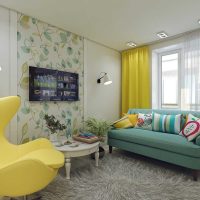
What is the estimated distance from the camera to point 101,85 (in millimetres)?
3760

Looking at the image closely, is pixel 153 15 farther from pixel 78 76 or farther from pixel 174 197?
pixel 174 197

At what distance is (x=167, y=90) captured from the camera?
3783 millimetres

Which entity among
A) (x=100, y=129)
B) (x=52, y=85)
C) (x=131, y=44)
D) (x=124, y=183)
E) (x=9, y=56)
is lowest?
(x=124, y=183)

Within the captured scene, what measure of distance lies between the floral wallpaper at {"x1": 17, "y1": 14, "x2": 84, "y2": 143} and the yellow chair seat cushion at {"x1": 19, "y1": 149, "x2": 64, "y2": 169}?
0.71 m

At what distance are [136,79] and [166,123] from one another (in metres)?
1.39

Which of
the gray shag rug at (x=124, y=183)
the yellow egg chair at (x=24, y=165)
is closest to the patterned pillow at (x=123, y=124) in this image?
the gray shag rug at (x=124, y=183)

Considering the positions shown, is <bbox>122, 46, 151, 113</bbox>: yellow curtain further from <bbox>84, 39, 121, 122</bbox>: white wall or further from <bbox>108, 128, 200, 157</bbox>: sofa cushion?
<bbox>108, 128, 200, 157</bbox>: sofa cushion

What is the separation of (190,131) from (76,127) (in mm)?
1958

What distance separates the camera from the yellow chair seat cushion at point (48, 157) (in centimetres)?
169

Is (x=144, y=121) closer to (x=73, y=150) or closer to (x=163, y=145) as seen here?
(x=163, y=145)

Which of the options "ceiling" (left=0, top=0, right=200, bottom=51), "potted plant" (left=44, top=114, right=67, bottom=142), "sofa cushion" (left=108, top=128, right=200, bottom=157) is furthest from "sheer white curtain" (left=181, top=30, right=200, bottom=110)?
"potted plant" (left=44, top=114, right=67, bottom=142)

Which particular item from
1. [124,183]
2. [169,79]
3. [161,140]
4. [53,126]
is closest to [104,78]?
[169,79]

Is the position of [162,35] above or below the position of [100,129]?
above

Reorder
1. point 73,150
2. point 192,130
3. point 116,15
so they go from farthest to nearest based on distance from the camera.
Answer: point 116,15 → point 192,130 → point 73,150
